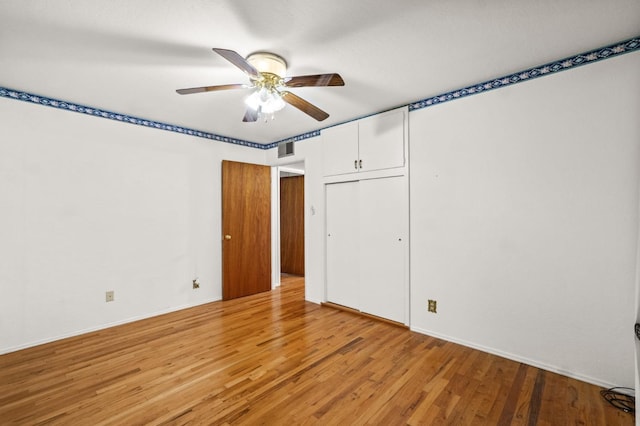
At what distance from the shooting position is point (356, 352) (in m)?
2.65

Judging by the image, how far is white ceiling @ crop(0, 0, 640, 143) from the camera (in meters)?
1.67

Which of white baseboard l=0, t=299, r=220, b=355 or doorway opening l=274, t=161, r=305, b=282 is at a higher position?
doorway opening l=274, t=161, r=305, b=282

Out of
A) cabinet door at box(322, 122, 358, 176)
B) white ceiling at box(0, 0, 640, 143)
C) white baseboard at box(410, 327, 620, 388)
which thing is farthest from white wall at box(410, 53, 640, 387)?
cabinet door at box(322, 122, 358, 176)

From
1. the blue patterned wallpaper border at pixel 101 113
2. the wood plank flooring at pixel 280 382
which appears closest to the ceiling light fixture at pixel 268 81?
the blue patterned wallpaper border at pixel 101 113

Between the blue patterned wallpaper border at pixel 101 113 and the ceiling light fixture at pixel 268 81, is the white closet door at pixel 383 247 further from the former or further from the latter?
the blue patterned wallpaper border at pixel 101 113

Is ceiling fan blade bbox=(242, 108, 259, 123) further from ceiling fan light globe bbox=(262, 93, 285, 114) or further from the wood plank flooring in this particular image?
the wood plank flooring

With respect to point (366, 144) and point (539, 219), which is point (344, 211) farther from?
point (539, 219)

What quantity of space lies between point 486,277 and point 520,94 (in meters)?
1.67

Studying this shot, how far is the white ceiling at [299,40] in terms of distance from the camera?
5.48ft

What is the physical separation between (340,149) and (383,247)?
1447 millimetres

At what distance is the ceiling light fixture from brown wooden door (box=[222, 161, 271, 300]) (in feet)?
7.35

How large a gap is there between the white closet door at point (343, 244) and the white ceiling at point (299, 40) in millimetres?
1438

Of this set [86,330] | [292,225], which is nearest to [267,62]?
[86,330]

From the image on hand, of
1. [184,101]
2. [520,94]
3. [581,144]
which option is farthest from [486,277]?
[184,101]
